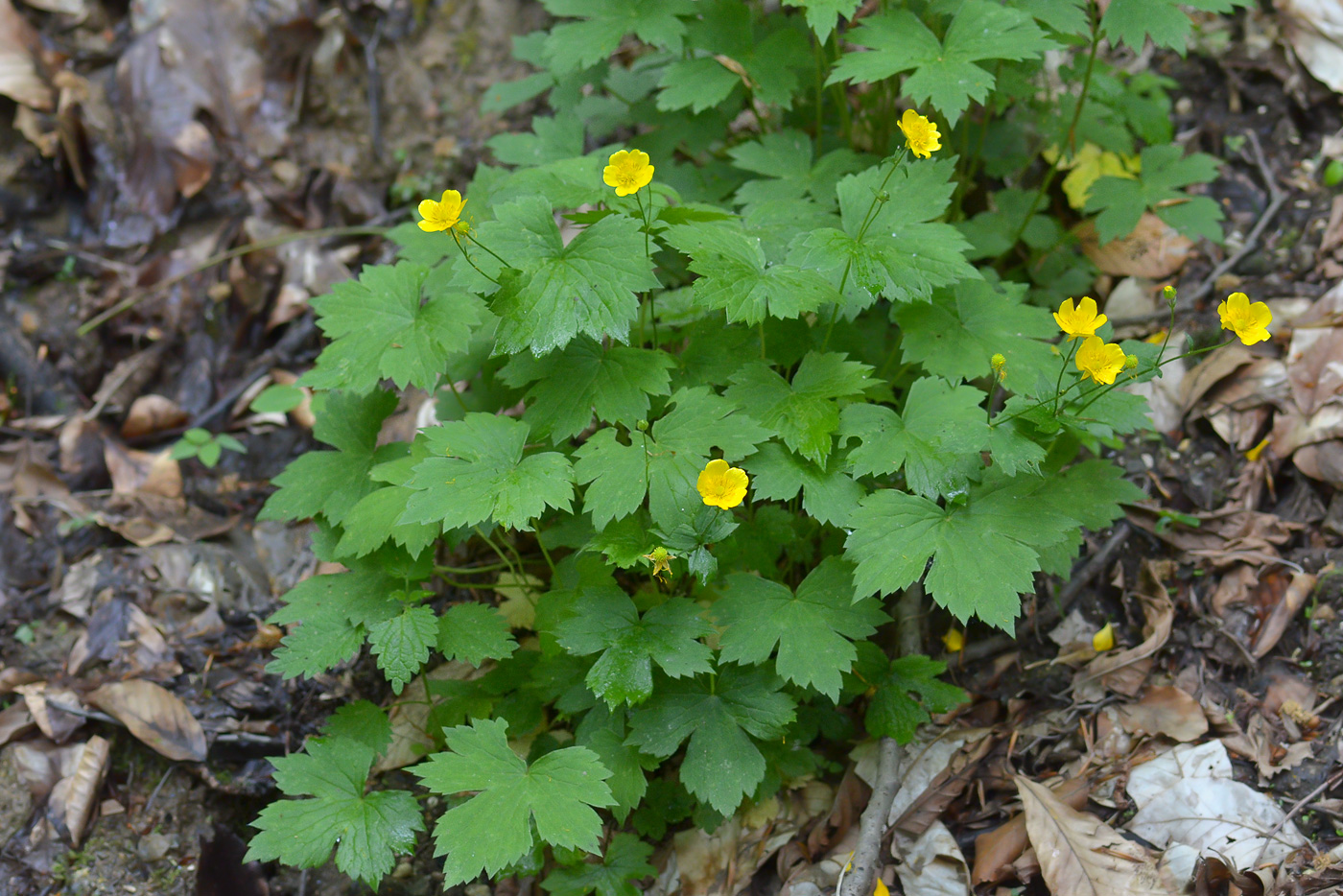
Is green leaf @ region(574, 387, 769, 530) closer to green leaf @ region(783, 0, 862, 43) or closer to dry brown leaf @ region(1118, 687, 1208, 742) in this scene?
green leaf @ region(783, 0, 862, 43)

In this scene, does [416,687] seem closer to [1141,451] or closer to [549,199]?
[549,199]

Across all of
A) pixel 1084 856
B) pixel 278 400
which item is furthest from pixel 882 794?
pixel 278 400

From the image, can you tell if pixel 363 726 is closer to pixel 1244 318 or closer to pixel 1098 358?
pixel 1098 358

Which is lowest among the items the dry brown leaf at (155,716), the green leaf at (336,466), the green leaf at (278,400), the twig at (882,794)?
the dry brown leaf at (155,716)

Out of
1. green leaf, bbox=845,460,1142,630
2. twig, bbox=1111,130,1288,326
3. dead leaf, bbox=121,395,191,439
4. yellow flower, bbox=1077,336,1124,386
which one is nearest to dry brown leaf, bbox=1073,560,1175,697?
green leaf, bbox=845,460,1142,630

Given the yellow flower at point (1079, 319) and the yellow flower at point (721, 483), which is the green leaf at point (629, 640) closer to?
the yellow flower at point (721, 483)

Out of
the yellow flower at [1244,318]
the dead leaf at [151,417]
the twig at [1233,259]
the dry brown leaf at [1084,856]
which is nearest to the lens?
the yellow flower at [1244,318]

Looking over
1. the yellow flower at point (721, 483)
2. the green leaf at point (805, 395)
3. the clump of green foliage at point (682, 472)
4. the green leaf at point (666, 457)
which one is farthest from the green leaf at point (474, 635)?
the green leaf at point (805, 395)
